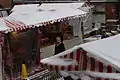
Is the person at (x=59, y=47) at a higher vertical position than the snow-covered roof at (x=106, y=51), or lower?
lower

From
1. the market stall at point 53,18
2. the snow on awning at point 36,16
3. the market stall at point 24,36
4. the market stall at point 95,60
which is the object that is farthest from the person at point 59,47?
the market stall at point 95,60

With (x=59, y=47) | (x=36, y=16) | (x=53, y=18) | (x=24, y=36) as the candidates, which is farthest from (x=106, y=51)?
(x=59, y=47)

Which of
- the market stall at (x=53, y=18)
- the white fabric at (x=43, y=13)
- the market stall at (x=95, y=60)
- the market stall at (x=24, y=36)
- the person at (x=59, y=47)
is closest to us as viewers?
the market stall at (x=95, y=60)

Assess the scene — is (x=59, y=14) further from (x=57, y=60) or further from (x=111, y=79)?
(x=111, y=79)

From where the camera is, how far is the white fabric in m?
8.07

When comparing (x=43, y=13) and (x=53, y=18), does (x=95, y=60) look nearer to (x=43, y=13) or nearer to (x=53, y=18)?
(x=53, y=18)

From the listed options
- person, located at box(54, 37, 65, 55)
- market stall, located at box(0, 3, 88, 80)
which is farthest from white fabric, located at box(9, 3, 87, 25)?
person, located at box(54, 37, 65, 55)

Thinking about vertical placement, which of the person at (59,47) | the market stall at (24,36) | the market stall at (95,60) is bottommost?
the person at (59,47)

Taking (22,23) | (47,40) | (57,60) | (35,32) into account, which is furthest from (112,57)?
(47,40)

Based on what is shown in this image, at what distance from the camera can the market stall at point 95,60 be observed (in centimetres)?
348

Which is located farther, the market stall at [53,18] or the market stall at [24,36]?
the market stall at [53,18]

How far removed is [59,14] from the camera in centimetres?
904

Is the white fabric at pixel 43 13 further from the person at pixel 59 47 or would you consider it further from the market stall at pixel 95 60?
the market stall at pixel 95 60

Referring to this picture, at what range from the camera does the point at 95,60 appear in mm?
3602
